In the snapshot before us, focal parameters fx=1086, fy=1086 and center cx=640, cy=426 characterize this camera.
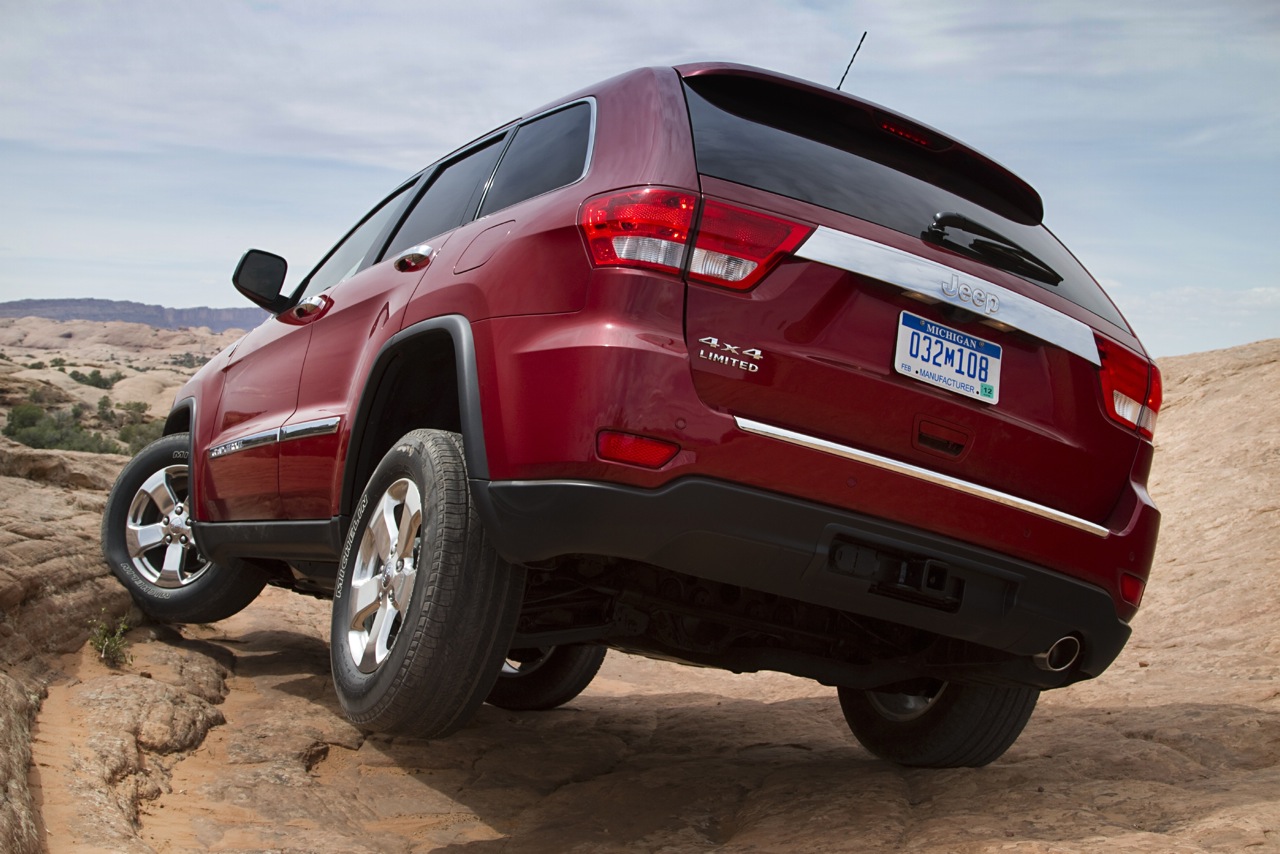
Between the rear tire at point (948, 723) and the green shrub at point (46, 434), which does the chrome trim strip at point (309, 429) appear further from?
the green shrub at point (46, 434)

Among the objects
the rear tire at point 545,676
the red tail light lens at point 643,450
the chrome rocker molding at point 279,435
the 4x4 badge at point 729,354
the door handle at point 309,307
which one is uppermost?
the door handle at point 309,307

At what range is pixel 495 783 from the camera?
4.06m

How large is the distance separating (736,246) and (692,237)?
11cm

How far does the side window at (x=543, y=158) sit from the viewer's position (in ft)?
9.68

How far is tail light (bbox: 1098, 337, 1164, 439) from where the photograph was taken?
296 centimetres

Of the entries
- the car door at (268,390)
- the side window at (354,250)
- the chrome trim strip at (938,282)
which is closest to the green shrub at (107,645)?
the car door at (268,390)

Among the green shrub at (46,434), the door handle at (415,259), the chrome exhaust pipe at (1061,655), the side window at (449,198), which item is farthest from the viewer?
the green shrub at (46,434)

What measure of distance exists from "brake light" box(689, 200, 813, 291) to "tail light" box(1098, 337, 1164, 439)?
1.05m

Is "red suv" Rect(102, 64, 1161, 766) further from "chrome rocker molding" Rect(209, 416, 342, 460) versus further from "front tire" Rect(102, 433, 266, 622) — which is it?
"front tire" Rect(102, 433, 266, 622)

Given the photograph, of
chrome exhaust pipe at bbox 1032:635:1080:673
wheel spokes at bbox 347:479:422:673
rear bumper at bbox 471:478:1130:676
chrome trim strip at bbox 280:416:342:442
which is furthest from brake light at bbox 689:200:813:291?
chrome trim strip at bbox 280:416:342:442

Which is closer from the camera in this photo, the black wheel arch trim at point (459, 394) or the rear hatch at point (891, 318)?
the rear hatch at point (891, 318)

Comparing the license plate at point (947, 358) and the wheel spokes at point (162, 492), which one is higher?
the license plate at point (947, 358)

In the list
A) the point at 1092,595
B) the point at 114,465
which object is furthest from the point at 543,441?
the point at 114,465

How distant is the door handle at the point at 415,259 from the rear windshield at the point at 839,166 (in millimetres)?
995
